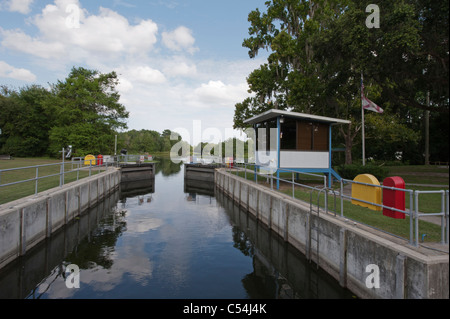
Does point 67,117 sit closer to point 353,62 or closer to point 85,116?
point 85,116

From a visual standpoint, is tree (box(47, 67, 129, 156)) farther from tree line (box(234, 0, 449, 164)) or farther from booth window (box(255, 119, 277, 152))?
booth window (box(255, 119, 277, 152))

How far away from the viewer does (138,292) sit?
6.67 metres

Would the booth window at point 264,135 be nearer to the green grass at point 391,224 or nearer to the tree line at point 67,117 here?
the green grass at point 391,224

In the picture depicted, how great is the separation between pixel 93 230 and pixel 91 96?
32.9m

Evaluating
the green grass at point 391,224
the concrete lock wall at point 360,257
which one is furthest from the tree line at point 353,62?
the concrete lock wall at point 360,257

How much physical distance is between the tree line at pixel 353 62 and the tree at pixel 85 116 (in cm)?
2040

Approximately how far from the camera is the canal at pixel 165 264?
6797mm

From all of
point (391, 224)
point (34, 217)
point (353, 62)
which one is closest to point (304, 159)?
point (353, 62)

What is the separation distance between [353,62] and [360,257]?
14589mm

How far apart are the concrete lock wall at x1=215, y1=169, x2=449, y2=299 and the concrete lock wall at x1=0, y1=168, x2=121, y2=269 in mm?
8504

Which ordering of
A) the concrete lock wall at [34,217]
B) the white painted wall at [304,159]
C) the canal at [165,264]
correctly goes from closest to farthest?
1. the canal at [165,264]
2. the concrete lock wall at [34,217]
3. the white painted wall at [304,159]
